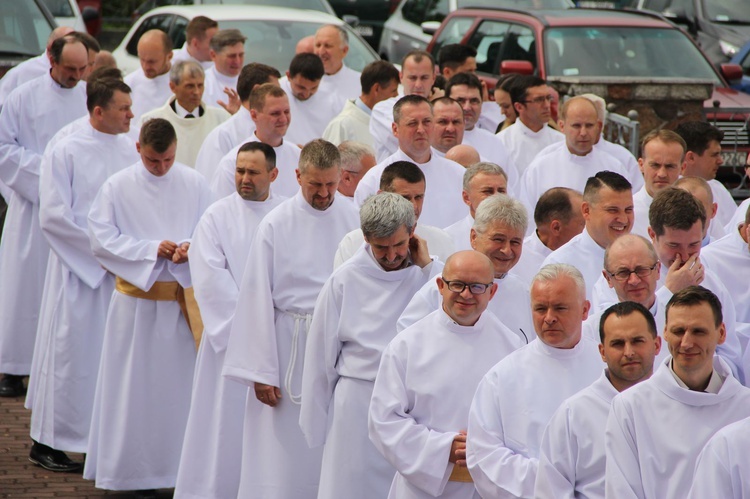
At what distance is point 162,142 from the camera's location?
8.19 metres

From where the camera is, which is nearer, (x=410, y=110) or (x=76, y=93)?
(x=410, y=110)

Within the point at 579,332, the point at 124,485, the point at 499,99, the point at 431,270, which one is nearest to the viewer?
the point at 579,332

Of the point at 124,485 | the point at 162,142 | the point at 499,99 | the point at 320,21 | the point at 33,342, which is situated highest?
the point at 320,21

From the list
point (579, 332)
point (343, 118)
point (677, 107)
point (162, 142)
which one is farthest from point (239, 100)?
point (579, 332)

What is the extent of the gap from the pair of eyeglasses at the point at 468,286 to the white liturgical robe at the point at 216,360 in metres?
2.13

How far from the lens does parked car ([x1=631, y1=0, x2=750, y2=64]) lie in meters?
16.6

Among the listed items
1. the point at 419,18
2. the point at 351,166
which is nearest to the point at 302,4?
the point at 419,18

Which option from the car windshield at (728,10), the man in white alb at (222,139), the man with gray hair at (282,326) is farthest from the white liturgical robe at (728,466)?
the car windshield at (728,10)

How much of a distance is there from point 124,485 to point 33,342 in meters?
2.41

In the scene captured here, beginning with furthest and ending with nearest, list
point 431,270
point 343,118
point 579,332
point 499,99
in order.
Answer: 1. point 499,99
2. point 343,118
3. point 431,270
4. point 579,332

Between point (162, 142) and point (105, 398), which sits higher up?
point (162, 142)

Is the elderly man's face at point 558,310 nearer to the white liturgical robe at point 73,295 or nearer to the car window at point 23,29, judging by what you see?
the white liturgical robe at point 73,295

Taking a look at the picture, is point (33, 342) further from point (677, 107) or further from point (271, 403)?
point (677, 107)

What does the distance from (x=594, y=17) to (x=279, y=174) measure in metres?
5.02
